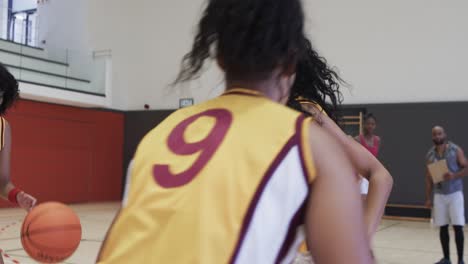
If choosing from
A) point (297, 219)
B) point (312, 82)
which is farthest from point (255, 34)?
point (312, 82)

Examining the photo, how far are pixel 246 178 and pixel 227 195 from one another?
51 mm

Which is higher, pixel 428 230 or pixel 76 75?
pixel 76 75

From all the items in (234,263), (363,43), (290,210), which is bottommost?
(234,263)

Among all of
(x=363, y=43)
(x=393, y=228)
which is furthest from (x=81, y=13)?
(x=393, y=228)

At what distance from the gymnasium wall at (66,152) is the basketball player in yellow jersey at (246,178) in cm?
1120

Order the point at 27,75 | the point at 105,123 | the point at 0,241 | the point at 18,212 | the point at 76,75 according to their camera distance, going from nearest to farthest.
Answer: the point at 0,241 → the point at 18,212 → the point at 27,75 → the point at 76,75 → the point at 105,123

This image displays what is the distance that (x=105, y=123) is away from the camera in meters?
14.5

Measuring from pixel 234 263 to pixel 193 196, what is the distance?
0.16 metres

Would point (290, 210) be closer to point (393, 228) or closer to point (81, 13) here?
point (393, 228)

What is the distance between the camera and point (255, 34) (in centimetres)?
113

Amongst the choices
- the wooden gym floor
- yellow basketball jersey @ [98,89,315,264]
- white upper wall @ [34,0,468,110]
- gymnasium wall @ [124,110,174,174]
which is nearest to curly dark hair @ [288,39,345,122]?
yellow basketball jersey @ [98,89,315,264]

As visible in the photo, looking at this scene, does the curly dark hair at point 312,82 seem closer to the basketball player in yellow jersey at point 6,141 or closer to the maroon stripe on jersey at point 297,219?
the maroon stripe on jersey at point 297,219

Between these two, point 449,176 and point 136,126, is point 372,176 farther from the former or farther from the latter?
point 136,126

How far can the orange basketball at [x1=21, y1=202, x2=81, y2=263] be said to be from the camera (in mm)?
3074
